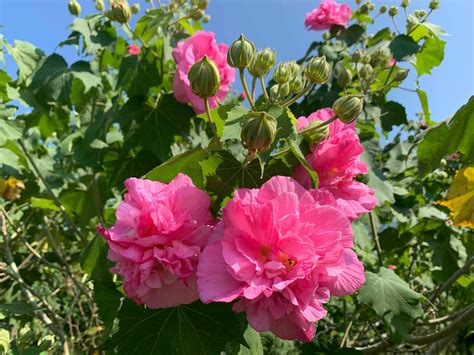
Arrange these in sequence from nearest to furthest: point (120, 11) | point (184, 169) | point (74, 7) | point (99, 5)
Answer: point (184, 169)
point (120, 11)
point (99, 5)
point (74, 7)

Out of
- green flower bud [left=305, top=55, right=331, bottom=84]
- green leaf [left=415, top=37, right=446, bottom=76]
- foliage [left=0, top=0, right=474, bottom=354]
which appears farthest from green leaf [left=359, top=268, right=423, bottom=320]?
green leaf [left=415, top=37, right=446, bottom=76]

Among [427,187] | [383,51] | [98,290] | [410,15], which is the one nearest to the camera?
[98,290]

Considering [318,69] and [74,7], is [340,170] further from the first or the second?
[74,7]

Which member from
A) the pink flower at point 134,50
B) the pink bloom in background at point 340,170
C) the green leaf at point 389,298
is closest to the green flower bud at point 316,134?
the pink bloom in background at point 340,170

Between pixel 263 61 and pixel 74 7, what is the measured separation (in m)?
1.66

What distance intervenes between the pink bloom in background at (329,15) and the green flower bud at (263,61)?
5.48 ft

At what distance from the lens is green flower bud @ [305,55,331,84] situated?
42.4 inches

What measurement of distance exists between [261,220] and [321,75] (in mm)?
432


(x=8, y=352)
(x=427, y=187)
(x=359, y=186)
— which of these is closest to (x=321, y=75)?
(x=359, y=186)

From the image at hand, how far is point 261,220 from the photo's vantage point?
Result: 33.5 inches

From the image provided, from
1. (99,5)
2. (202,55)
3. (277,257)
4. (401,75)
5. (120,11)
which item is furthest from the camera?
(99,5)

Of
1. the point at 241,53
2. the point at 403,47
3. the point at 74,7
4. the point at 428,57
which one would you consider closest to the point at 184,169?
the point at 241,53

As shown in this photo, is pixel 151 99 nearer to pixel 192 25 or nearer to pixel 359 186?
pixel 192 25

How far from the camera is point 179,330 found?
1.00 meters
